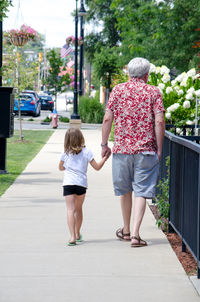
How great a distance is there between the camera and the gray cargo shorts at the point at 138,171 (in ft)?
23.4

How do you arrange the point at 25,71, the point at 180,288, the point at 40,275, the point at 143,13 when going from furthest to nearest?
the point at 143,13, the point at 25,71, the point at 40,275, the point at 180,288

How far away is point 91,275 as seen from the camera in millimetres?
5938

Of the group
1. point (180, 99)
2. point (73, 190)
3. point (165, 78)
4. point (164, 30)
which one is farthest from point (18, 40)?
point (73, 190)

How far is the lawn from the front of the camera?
1316cm

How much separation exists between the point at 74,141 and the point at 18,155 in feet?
39.6

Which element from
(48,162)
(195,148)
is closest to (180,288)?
(195,148)

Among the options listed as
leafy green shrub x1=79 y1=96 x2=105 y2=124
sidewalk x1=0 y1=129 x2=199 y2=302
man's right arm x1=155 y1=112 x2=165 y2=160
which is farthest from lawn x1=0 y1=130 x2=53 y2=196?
leafy green shrub x1=79 y1=96 x2=105 y2=124

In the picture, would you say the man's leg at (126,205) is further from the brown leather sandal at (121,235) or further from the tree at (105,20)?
the tree at (105,20)

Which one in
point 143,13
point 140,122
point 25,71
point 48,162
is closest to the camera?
point 140,122

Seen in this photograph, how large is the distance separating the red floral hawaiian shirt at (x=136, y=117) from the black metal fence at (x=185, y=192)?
32 centimetres

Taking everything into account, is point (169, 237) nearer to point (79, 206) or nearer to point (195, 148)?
point (79, 206)

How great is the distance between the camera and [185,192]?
21.7 ft

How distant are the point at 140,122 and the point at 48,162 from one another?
1000 centimetres

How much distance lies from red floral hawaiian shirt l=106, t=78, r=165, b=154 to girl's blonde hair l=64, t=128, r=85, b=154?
1.24 feet
